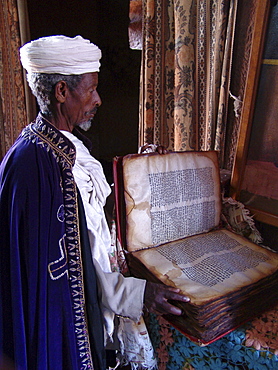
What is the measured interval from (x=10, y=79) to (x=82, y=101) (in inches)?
70.2

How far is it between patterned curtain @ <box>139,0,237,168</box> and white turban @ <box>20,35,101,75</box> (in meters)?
0.76

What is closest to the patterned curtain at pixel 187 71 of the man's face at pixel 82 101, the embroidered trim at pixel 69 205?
the man's face at pixel 82 101

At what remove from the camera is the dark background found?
140 inches

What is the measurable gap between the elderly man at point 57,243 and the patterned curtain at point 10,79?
5.61ft

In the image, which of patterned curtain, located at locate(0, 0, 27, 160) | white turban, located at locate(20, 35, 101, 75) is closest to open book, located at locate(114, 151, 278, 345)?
white turban, located at locate(20, 35, 101, 75)

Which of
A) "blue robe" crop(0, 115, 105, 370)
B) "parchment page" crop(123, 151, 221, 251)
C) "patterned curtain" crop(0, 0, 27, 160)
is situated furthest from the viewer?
"patterned curtain" crop(0, 0, 27, 160)

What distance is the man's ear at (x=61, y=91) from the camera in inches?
31.5

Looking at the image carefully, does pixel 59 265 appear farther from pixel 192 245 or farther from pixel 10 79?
pixel 10 79

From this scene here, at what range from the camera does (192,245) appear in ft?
3.32

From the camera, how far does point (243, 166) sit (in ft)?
3.84

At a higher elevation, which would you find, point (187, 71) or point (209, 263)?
point (187, 71)

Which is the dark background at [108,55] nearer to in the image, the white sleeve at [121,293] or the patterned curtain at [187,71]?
the patterned curtain at [187,71]

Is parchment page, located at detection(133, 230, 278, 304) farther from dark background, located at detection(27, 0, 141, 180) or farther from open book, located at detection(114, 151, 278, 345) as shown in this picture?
dark background, located at detection(27, 0, 141, 180)

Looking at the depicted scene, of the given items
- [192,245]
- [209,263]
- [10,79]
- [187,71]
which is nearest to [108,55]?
[10,79]
